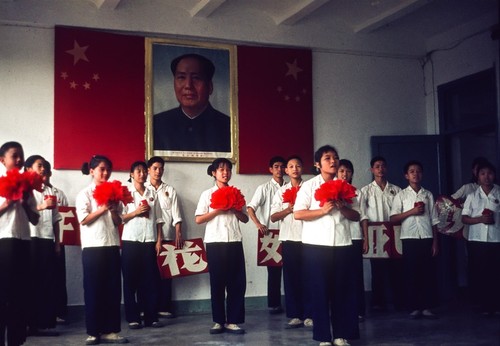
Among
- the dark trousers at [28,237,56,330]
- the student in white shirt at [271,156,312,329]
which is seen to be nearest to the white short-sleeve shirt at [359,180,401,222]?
the student in white shirt at [271,156,312,329]

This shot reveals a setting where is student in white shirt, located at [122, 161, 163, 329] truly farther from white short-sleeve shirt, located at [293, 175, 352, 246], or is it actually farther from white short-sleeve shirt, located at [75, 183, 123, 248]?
white short-sleeve shirt, located at [293, 175, 352, 246]

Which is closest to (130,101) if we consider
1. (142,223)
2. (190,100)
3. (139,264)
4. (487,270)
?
(190,100)

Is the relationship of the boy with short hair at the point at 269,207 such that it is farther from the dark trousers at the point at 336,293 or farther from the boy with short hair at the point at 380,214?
the dark trousers at the point at 336,293

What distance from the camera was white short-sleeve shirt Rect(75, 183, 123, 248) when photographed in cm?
496

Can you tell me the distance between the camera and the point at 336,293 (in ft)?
15.3

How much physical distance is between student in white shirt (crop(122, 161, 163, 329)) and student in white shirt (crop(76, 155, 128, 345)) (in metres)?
0.81

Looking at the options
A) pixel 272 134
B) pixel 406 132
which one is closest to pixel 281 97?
pixel 272 134

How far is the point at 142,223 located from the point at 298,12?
10.8ft

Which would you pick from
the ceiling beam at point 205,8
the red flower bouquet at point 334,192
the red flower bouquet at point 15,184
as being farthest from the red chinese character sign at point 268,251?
the red flower bouquet at point 15,184

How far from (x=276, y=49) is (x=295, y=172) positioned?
245cm

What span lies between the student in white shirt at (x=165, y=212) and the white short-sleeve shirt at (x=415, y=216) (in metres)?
2.37

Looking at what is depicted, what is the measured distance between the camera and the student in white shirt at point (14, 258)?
406 cm

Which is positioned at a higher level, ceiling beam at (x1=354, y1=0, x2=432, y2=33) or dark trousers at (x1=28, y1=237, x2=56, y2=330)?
ceiling beam at (x1=354, y1=0, x2=432, y2=33)

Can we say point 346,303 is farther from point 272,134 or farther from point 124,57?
point 124,57
